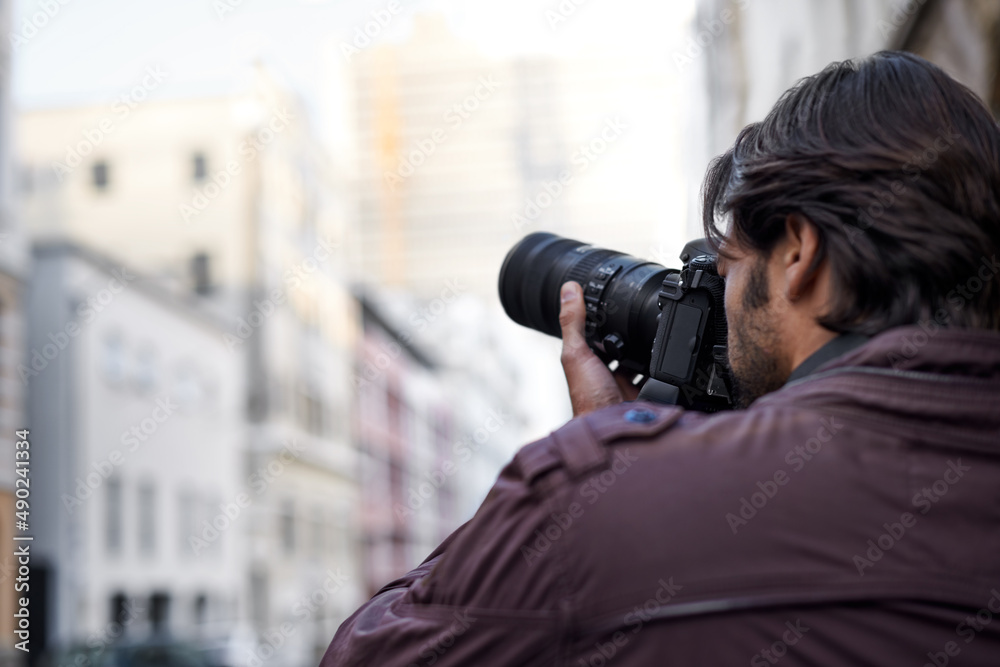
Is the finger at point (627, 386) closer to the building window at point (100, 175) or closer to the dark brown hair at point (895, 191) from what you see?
the dark brown hair at point (895, 191)

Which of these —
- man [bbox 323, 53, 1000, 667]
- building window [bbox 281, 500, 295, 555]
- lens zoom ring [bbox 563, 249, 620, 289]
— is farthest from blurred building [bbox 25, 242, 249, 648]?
man [bbox 323, 53, 1000, 667]

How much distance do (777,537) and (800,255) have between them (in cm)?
33

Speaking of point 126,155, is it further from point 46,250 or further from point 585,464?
point 585,464

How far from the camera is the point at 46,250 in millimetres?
19516

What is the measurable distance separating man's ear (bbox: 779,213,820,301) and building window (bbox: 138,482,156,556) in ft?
71.8

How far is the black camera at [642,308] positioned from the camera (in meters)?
1.48

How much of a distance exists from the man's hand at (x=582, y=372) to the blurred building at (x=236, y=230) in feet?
83.4

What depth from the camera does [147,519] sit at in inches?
856

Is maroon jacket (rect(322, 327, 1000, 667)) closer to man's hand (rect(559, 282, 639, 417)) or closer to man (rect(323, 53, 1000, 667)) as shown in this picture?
man (rect(323, 53, 1000, 667))

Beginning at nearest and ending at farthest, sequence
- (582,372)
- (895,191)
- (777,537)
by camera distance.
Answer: (777,537) < (895,191) < (582,372)

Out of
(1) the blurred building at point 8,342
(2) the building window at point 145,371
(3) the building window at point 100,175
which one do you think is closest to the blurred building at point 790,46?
(1) the blurred building at point 8,342

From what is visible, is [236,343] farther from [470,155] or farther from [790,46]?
[470,155]

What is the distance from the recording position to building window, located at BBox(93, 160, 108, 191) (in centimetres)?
2823

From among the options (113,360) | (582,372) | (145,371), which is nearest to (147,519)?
(145,371)
